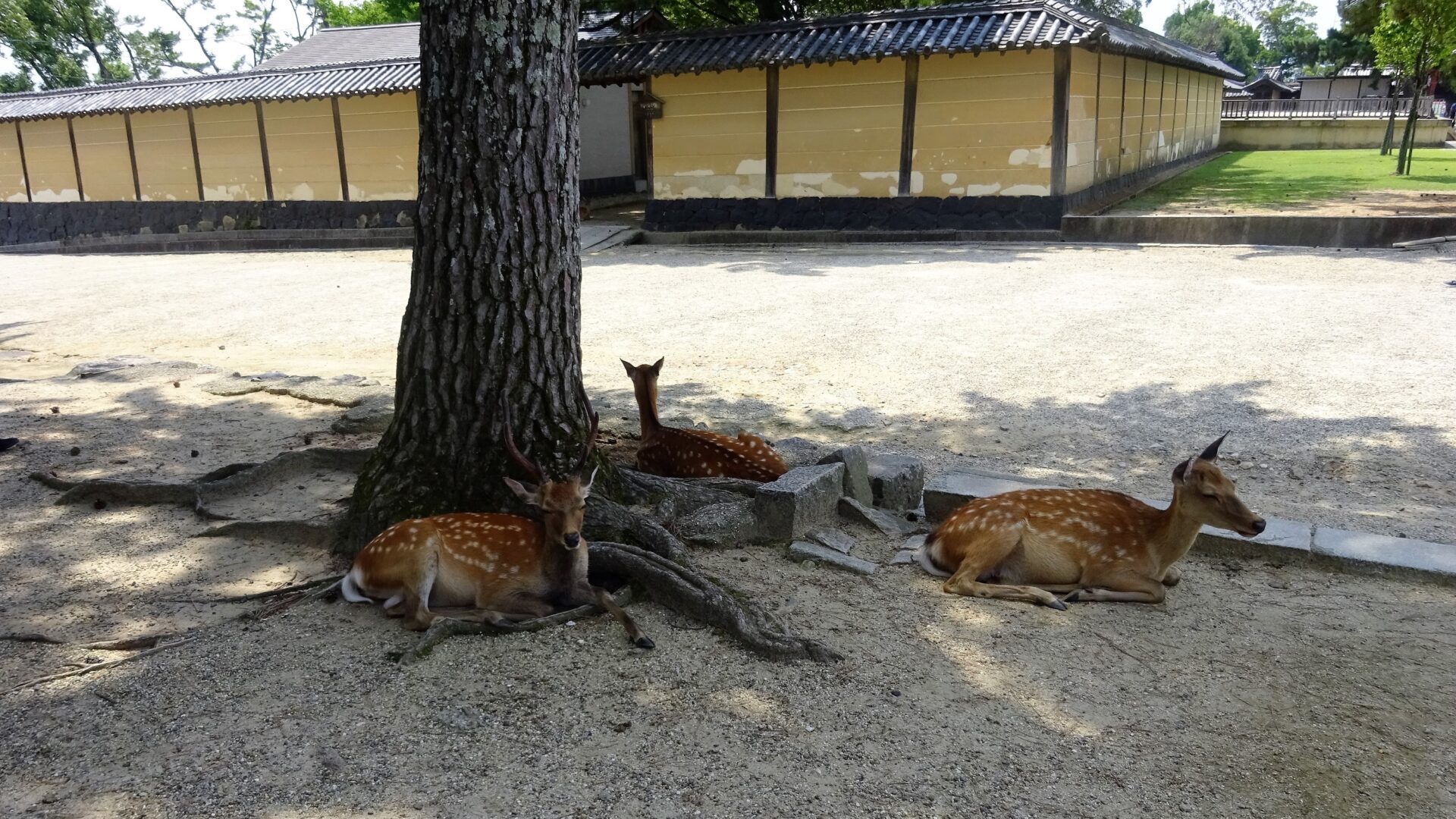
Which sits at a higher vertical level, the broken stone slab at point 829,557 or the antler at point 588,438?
the antler at point 588,438

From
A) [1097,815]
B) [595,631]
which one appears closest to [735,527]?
[595,631]

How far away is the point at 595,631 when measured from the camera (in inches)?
141

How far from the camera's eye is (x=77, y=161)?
2384 centimetres

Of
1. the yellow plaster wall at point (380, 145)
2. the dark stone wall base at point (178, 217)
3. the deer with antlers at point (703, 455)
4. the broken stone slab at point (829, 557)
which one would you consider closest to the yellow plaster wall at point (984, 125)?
Result: the dark stone wall base at point (178, 217)

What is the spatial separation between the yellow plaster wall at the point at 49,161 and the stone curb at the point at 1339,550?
2658 cm

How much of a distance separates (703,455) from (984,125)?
1267cm

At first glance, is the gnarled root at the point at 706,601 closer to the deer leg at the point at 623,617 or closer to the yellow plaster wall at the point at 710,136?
the deer leg at the point at 623,617

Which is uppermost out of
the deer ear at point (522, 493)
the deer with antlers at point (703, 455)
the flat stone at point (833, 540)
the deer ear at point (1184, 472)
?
the deer ear at point (522, 493)

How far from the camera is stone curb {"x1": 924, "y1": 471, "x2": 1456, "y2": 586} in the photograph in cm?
408

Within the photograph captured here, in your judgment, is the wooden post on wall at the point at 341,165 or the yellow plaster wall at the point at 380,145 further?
the wooden post on wall at the point at 341,165

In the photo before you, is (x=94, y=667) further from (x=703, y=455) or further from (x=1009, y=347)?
(x=1009, y=347)

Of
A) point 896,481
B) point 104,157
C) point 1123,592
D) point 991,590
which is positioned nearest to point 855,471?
point 896,481

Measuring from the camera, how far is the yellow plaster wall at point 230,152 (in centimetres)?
2169

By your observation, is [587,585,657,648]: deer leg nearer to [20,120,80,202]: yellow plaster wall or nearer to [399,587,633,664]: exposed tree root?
[399,587,633,664]: exposed tree root
